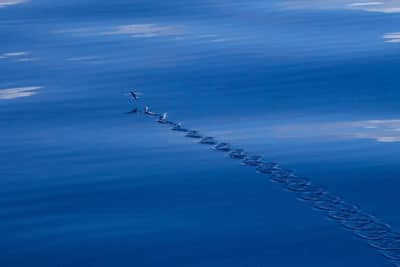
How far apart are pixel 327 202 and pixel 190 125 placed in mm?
1987

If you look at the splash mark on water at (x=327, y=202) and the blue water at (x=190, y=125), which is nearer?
the splash mark on water at (x=327, y=202)

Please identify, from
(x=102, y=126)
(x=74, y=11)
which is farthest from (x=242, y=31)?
(x=102, y=126)

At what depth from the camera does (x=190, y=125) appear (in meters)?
8.62

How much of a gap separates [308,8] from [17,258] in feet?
23.3

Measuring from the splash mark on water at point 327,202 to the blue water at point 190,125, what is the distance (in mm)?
79

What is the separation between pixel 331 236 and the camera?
6.34m

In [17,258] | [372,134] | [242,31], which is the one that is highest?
[242,31]

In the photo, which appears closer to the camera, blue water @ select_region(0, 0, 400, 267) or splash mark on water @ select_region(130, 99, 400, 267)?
splash mark on water @ select_region(130, 99, 400, 267)

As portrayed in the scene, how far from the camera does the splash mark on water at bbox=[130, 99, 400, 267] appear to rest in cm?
618

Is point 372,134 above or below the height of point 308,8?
below

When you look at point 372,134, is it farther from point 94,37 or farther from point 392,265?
point 94,37

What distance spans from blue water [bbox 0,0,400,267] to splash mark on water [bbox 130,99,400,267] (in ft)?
0.26

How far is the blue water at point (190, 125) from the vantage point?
6.39 metres

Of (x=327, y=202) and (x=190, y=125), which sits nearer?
(x=327, y=202)
